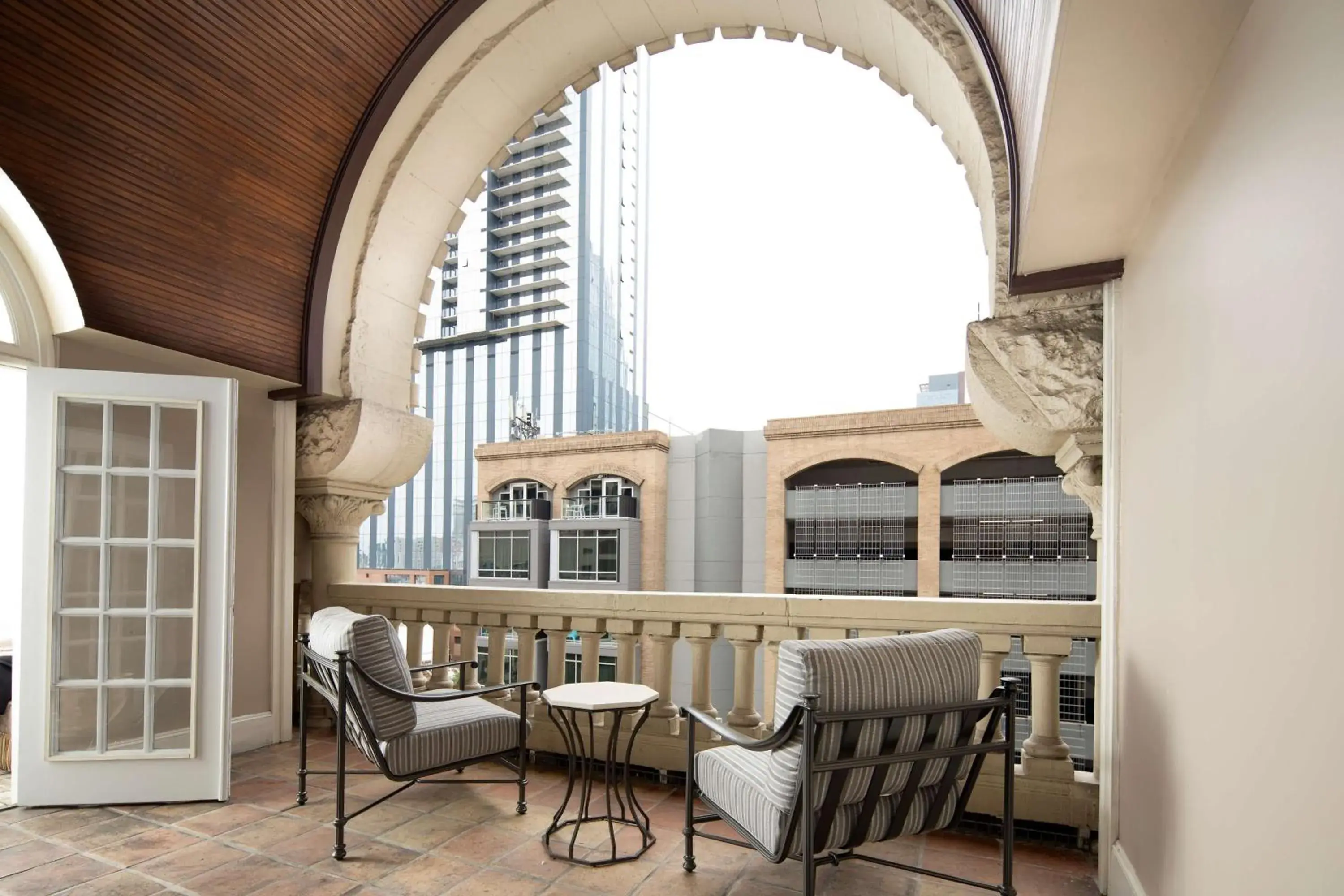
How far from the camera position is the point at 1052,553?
1892cm

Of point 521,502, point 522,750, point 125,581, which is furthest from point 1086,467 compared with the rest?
point 521,502

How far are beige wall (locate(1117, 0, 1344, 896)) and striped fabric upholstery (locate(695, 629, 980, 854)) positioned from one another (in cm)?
59

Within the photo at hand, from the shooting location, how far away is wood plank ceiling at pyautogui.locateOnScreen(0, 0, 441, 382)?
348 cm

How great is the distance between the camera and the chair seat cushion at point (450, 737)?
3133 millimetres

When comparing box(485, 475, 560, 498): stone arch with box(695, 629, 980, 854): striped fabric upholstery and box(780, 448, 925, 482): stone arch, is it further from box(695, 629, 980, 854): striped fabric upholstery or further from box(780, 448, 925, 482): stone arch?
box(695, 629, 980, 854): striped fabric upholstery

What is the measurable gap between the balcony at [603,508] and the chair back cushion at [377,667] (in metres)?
20.8

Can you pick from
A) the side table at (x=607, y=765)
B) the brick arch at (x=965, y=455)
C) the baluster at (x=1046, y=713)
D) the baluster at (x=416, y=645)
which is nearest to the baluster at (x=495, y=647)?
the baluster at (x=416, y=645)

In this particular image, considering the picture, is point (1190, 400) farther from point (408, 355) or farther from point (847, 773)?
point (408, 355)

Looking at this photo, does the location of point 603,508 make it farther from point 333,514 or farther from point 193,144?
point 193,144

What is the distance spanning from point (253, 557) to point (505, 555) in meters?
20.9

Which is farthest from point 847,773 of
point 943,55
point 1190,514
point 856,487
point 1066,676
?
point 856,487

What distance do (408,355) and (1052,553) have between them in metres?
17.8

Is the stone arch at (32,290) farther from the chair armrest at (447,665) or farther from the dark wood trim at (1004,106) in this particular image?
the dark wood trim at (1004,106)

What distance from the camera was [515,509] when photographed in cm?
2536
